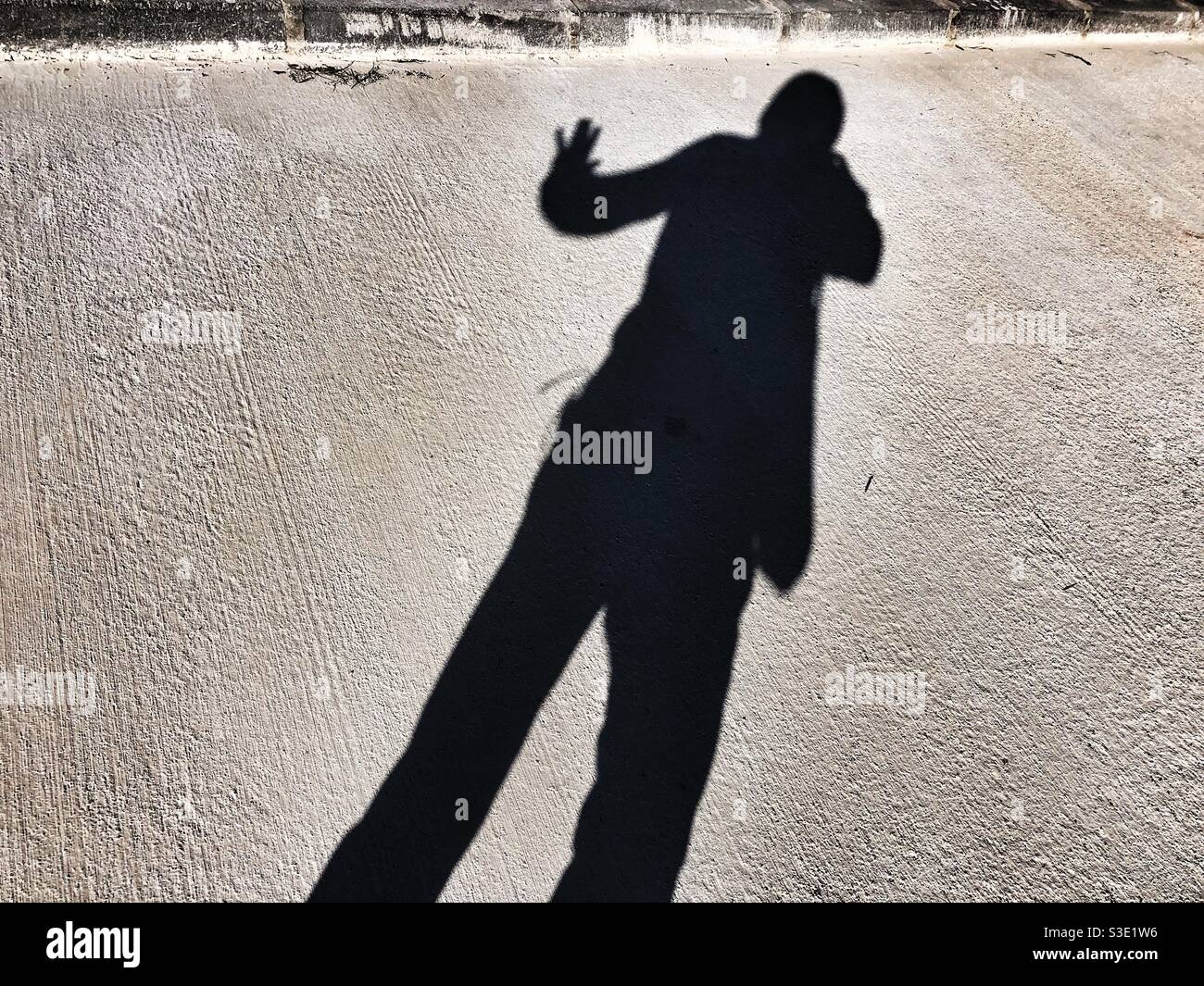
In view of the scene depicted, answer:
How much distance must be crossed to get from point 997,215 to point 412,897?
4.59 m

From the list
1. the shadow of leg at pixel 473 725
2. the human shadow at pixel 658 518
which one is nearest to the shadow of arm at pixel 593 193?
the human shadow at pixel 658 518

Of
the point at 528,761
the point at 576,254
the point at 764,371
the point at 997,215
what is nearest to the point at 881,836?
the point at 528,761

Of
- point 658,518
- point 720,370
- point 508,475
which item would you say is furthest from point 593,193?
point 658,518

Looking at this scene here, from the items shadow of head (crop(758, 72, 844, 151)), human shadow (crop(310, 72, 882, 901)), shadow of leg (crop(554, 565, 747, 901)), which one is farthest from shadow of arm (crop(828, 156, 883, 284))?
shadow of leg (crop(554, 565, 747, 901))

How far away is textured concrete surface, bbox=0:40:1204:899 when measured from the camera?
327cm

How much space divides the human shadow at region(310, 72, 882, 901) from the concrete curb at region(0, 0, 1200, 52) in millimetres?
720

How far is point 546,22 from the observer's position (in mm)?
5242

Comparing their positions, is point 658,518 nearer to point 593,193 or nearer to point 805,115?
point 593,193

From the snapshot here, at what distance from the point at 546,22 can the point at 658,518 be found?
336 cm

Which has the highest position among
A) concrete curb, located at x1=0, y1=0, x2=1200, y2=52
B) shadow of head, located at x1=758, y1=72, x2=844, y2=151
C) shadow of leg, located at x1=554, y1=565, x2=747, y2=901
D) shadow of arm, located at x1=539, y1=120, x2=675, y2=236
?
concrete curb, located at x1=0, y1=0, x2=1200, y2=52

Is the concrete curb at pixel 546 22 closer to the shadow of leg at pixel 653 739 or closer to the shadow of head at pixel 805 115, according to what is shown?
the shadow of head at pixel 805 115

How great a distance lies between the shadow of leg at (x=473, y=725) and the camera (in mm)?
3174

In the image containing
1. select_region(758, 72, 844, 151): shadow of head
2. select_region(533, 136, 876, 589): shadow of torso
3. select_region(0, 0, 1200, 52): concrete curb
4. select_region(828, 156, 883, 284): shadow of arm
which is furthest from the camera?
select_region(758, 72, 844, 151): shadow of head

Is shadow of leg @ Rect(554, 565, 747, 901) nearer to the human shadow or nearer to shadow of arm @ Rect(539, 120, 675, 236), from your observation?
the human shadow
